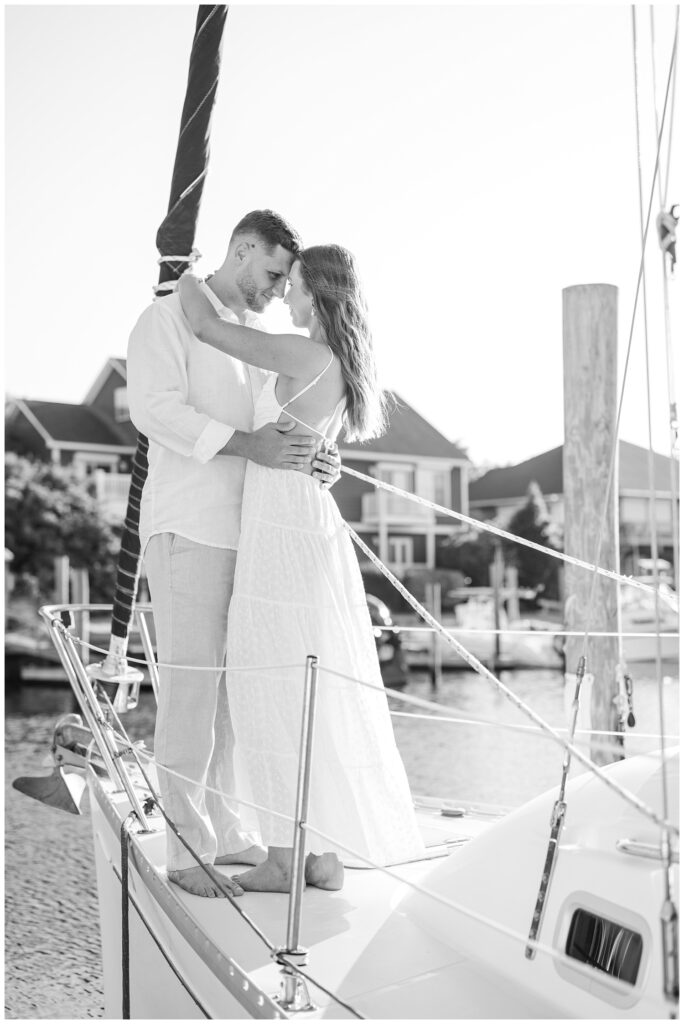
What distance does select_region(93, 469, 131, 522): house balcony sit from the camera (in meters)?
24.4

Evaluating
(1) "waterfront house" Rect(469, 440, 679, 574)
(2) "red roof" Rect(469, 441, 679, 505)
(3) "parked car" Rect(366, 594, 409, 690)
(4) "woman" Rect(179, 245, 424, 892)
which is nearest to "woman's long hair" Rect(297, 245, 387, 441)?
(4) "woman" Rect(179, 245, 424, 892)

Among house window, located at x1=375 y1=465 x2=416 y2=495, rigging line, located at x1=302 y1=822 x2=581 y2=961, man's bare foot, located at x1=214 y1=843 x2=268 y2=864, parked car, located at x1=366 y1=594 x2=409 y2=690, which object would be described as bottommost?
parked car, located at x1=366 y1=594 x2=409 y2=690

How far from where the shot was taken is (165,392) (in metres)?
2.81

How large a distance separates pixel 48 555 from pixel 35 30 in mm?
16713

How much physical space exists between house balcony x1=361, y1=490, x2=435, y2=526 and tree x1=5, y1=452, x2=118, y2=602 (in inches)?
313

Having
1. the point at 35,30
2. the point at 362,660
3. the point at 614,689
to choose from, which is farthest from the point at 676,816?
the point at 35,30

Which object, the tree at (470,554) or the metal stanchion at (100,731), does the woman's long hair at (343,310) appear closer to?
the metal stanchion at (100,731)

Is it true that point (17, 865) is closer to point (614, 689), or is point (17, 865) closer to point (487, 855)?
point (614, 689)

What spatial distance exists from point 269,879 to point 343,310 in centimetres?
151

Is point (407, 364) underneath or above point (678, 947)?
above

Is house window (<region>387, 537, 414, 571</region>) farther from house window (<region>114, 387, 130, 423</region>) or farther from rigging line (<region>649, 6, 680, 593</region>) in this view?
rigging line (<region>649, 6, 680, 593</region>)

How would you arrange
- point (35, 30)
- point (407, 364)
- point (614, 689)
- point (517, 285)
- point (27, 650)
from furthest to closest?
point (407, 364)
point (517, 285)
point (27, 650)
point (35, 30)
point (614, 689)

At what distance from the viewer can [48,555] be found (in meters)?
22.5

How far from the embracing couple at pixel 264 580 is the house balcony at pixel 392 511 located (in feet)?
82.0
